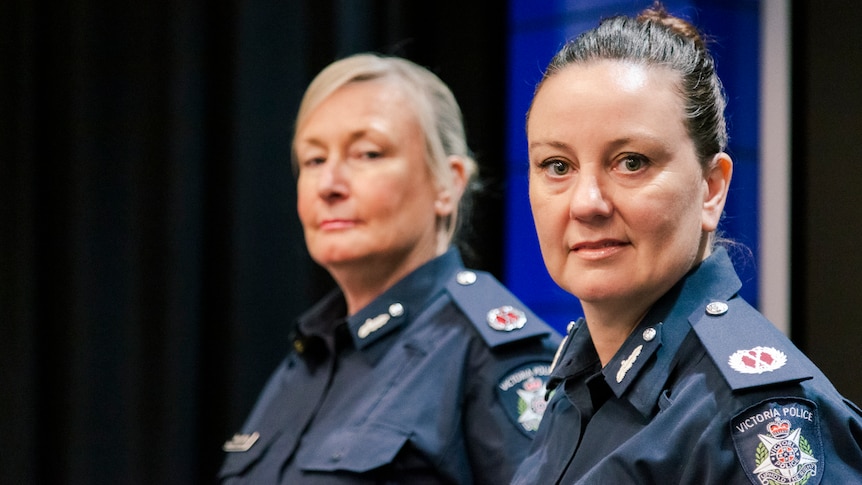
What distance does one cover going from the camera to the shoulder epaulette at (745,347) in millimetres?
1080

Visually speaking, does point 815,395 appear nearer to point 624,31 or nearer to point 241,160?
point 624,31

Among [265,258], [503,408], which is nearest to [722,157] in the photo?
[503,408]

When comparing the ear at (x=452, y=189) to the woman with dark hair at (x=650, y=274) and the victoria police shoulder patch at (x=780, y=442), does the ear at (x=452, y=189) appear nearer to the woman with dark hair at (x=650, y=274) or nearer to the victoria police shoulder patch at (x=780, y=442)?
the woman with dark hair at (x=650, y=274)

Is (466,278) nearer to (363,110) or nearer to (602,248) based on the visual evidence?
(363,110)

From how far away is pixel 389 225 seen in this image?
78.2 inches

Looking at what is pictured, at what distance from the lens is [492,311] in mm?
1872

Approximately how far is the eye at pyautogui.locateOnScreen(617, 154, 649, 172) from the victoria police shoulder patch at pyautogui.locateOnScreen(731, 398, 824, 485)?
1.00ft

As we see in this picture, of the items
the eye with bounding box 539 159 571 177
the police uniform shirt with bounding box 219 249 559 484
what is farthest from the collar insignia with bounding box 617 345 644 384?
the police uniform shirt with bounding box 219 249 559 484

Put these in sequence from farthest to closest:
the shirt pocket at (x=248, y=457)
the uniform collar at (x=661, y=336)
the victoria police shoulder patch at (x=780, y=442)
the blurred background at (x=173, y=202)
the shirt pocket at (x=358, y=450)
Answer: the blurred background at (x=173, y=202)
the shirt pocket at (x=248, y=457)
the shirt pocket at (x=358, y=450)
the uniform collar at (x=661, y=336)
the victoria police shoulder patch at (x=780, y=442)

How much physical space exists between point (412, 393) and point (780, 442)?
82 cm

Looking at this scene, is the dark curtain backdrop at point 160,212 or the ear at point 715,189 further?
the dark curtain backdrop at point 160,212

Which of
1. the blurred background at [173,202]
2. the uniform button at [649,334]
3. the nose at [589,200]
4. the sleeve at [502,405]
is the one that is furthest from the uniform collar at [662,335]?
the blurred background at [173,202]

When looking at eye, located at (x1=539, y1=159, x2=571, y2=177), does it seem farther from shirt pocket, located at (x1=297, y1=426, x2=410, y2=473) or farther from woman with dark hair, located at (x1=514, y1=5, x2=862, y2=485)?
shirt pocket, located at (x1=297, y1=426, x2=410, y2=473)

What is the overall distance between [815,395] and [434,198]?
1.08 meters
